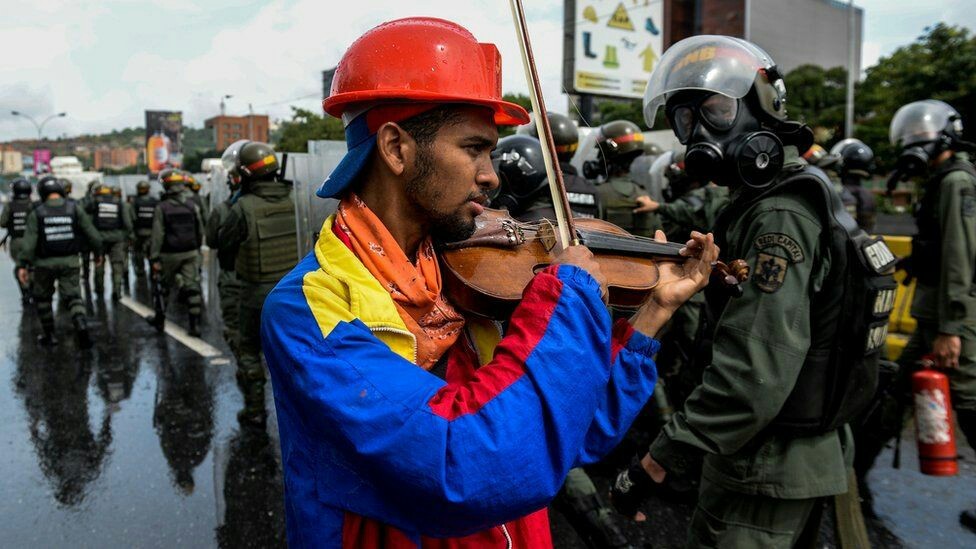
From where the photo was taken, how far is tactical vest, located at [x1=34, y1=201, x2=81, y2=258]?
8.72 m

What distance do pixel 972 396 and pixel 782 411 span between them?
2321 millimetres

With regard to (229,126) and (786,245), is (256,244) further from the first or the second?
(229,126)

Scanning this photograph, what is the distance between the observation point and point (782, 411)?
7.40 ft

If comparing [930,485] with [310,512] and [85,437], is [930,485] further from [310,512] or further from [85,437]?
[85,437]

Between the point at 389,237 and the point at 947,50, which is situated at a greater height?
the point at 947,50

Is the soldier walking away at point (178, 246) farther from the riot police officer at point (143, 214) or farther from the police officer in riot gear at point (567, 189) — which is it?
the police officer in riot gear at point (567, 189)

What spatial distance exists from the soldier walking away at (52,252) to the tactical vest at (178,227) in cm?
108

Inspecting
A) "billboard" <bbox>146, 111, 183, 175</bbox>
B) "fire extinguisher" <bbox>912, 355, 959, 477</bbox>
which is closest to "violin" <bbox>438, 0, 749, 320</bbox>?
"fire extinguisher" <bbox>912, 355, 959, 477</bbox>

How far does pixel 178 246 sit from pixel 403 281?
888 cm

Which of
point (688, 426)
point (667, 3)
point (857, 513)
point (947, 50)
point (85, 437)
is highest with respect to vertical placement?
point (667, 3)

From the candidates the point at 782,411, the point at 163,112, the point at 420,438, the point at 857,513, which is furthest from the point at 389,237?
the point at 163,112

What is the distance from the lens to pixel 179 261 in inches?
368

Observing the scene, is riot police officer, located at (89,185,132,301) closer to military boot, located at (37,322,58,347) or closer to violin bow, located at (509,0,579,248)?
military boot, located at (37,322,58,347)

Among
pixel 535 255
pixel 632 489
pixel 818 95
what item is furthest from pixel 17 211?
pixel 818 95
